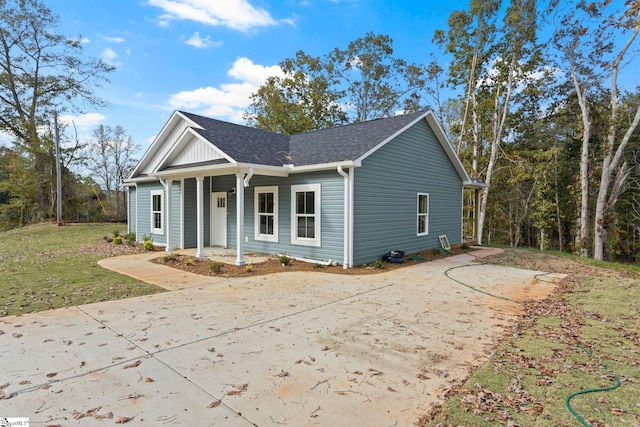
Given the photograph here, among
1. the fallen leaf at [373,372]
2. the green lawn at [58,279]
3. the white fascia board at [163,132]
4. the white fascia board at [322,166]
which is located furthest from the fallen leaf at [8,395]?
the white fascia board at [163,132]

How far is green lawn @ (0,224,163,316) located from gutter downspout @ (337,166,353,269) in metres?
4.60

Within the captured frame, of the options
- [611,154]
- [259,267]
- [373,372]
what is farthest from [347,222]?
[611,154]

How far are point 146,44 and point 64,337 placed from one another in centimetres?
1379

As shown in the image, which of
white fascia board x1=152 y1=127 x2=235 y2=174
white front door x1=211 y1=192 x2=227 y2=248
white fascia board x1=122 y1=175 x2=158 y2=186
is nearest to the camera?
white fascia board x1=152 y1=127 x2=235 y2=174

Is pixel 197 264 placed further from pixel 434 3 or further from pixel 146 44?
pixel 434 3

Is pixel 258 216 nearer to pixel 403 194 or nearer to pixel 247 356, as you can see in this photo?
pixel 403 194

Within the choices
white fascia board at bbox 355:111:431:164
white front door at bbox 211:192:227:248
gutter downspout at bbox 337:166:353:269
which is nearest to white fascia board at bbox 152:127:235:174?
white front door at bbox 211:192:227:248

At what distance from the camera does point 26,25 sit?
23625mm

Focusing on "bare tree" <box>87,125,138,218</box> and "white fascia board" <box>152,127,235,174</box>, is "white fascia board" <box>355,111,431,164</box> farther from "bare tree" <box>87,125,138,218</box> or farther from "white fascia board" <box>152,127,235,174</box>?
"bare tree" <box>87,125,138,218</box>

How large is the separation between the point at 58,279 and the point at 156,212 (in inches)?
281

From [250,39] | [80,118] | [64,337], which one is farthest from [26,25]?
[64,337]

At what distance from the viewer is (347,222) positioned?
29.5ft

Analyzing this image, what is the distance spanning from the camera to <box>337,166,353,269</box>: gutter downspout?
891 centimetres

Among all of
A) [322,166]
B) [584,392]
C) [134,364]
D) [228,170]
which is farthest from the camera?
[228,170]
